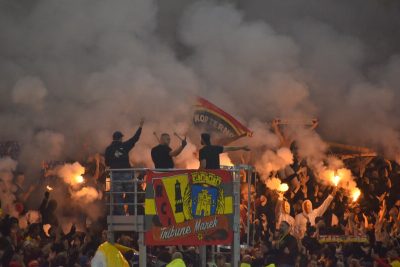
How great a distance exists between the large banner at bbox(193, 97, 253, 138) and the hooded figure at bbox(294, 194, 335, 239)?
66.6 inches

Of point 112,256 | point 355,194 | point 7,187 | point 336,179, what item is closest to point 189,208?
point 112,256

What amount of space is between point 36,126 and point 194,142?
2.77 m

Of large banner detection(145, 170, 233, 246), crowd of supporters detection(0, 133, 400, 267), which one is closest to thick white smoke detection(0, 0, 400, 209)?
crowd of supporters detection(0, 133, 400, 267)

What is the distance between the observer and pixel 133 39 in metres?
15.2

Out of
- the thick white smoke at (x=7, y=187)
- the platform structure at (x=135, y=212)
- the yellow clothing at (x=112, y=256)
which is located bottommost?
the yellow clothing at (x=112, y=256)

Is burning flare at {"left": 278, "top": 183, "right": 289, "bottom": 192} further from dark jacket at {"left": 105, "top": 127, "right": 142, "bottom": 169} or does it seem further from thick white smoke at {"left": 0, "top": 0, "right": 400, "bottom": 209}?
dark jacket at {"left": 105, "top": 127, "right": 142, "bottom": 169}

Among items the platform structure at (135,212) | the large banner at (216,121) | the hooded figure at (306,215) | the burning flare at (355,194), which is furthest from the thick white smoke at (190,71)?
the platform structure at (135,212)

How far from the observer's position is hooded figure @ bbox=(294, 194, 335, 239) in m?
14.9

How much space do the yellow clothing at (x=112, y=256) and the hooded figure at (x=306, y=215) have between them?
6.16 metres

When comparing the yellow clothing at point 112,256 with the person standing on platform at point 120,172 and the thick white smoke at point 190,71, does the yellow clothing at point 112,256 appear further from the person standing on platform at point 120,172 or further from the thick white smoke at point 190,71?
the thick white smoke at point 190,71

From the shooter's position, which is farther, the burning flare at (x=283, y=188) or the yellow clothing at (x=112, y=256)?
the burning flare at (x=283, y=188)

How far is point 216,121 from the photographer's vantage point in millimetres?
15297

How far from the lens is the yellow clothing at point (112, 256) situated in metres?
8.92

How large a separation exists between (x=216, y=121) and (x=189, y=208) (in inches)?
248
